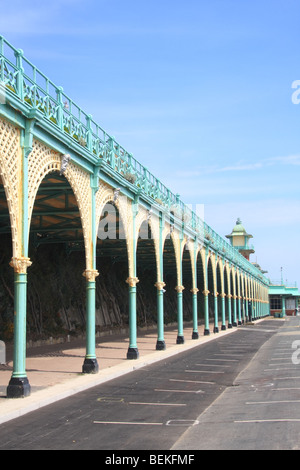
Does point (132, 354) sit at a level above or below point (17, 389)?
below

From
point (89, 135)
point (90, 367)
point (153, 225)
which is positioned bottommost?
point (90, 367)

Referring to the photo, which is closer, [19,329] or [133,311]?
[19,329]

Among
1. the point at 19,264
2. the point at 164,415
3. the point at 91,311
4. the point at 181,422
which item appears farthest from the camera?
the point at 91,311

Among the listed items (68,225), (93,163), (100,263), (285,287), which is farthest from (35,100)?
(285,287)

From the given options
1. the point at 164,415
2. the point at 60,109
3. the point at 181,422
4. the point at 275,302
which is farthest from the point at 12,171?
the point at 275,302

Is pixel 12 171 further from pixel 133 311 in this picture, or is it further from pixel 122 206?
pixel 133 311

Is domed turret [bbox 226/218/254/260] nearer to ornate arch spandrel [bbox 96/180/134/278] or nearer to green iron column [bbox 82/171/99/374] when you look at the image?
ornate arch spandrel [bbox 96/180/134/278]

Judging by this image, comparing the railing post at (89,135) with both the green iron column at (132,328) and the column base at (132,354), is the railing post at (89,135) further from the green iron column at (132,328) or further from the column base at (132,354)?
the column base at (132,354)

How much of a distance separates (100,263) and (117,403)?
25197 millimetres

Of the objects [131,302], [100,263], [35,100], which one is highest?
[35,100]

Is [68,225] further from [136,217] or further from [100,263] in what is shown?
[100,263]

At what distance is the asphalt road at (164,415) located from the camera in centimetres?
802

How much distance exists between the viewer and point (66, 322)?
30.1 meters

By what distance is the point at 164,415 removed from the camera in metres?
10.2
